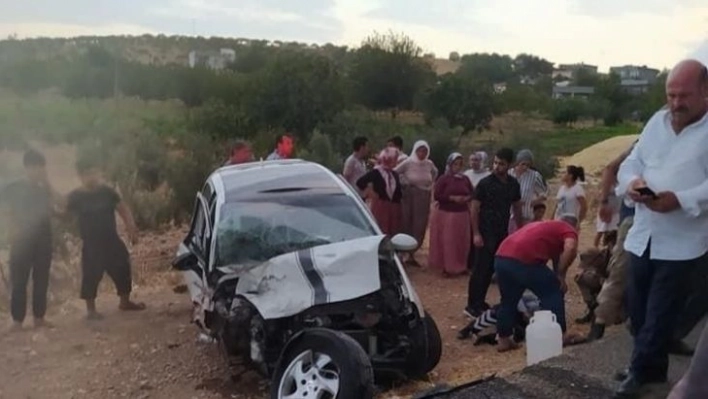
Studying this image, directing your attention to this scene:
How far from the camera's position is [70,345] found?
10.3m

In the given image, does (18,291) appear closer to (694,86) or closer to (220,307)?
(220,307)

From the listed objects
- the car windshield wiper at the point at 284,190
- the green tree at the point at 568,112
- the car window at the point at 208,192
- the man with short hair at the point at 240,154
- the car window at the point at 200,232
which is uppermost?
the car windshield wiper at the point at 284,190

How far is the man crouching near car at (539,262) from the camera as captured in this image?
339 inches

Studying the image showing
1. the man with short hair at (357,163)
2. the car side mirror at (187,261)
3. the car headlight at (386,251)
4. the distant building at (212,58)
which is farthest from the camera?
the distant building at (212,58)

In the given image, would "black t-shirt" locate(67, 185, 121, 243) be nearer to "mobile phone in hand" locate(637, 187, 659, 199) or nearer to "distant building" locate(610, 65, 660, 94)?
"mobile phone in hand" locate(637, 187, 659, 199)

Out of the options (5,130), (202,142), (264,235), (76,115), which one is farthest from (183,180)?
(264,235)

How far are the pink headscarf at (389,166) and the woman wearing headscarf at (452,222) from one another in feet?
1.80

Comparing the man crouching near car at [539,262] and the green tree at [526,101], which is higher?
the man crouching near car at [539,262]

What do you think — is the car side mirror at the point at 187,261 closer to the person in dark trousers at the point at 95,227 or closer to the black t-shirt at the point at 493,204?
the person in dark trousers at the point at 95,227

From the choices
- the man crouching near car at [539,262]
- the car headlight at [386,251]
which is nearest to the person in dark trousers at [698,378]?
the car headlight at [386,251]

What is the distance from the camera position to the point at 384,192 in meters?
13.6

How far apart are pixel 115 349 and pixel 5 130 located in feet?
48.1

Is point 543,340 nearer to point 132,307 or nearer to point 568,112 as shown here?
point 132,307

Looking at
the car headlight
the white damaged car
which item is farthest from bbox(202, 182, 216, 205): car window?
the car headlight
